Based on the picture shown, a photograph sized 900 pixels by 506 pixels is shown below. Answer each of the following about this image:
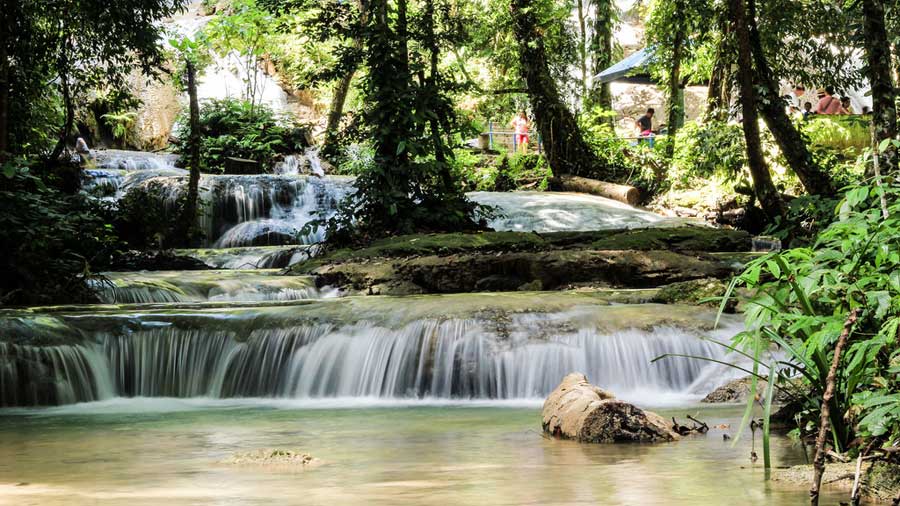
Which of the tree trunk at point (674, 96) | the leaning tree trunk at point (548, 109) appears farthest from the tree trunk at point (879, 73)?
the leaning tree trunk at point (548, 109)

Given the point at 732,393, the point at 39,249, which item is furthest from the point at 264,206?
the point at 732,393

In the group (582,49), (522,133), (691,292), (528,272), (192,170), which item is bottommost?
(691,292)

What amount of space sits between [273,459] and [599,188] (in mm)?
17433

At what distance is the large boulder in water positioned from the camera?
197 inches

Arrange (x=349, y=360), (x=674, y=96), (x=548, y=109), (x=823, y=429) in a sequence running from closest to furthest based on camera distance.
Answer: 1. (x=823, y=429)
2. (x=349, y=360)
3. (x=548, y=109)
4. (x=674, y=96)

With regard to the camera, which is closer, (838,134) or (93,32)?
(93,32)

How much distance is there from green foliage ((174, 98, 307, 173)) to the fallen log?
7.60 m

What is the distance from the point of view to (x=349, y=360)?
8.24 m

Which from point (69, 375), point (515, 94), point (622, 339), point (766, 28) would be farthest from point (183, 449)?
point (515, 94)

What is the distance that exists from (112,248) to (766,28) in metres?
9.79

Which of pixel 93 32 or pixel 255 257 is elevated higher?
pixel 93 32

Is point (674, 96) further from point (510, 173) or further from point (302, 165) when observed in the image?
point (302, 165)

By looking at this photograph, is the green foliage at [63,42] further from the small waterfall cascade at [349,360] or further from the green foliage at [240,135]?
the green foliage at [240,135]

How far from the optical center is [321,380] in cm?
812
